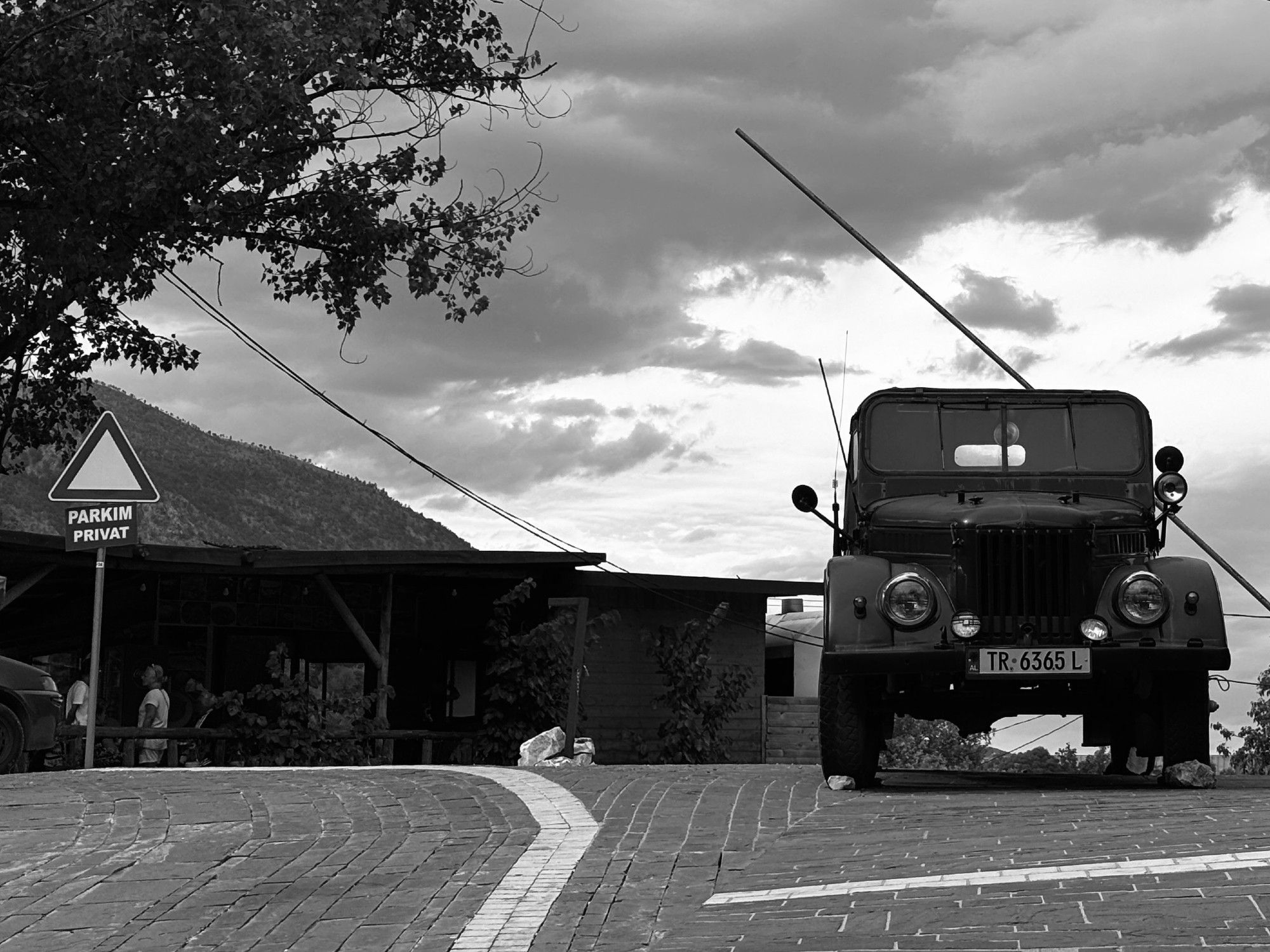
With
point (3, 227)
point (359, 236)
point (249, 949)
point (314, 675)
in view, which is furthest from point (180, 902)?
point (314, 675)

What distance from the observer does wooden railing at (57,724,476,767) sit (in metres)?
18.0

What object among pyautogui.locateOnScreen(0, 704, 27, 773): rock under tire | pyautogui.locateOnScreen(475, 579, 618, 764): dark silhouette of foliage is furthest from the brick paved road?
pyautogui.locateOnScreen(475, 579, 618, 764): dark silhouette of foliage

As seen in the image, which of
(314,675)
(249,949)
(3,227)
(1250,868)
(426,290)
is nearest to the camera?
(249,949)

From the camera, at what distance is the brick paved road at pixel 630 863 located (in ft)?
18.1

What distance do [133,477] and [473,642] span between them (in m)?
13.6

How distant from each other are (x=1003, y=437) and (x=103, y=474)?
260 inches

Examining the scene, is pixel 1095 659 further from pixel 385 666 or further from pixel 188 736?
pixel 385 666

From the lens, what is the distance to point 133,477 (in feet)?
39.2

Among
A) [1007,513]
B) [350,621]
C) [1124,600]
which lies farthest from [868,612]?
[350,621]

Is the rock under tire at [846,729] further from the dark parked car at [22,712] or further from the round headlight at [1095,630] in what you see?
the dark parked car at [22,712]

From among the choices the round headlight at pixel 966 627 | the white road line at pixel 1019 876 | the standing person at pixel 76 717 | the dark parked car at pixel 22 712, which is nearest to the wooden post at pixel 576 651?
the standing person at pixel 76 717

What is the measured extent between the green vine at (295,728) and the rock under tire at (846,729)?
10312 millimetres

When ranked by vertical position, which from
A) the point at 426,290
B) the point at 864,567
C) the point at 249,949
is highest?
the point at 426,290

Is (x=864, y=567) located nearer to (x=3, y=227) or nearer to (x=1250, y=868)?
(x=1250, y=868)
